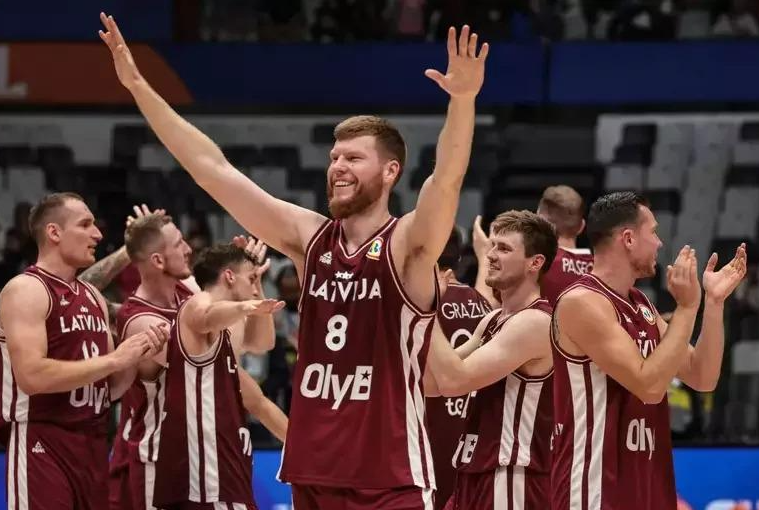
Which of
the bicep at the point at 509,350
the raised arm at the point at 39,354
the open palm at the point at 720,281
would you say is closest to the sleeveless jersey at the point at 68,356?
the raised arm at the point at 39,354

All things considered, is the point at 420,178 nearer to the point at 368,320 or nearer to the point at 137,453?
the point at 137,453

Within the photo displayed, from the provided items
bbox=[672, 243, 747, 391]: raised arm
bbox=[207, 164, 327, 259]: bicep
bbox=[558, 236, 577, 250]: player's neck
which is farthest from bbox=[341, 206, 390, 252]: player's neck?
bbox=[558, 236, 577, 250]: player's neck

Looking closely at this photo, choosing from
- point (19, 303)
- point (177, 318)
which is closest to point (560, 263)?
point (177, 318)

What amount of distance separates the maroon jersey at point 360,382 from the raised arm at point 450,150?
166 millimetres

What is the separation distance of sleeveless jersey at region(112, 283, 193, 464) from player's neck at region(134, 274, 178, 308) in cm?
5

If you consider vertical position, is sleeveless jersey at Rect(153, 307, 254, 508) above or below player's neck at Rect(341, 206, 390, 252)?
below

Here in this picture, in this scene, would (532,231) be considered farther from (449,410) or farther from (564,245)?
(564,245)

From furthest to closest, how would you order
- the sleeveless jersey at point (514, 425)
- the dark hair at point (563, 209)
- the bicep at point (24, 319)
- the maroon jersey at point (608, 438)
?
the dark hair at point (563, 209)
the bicep at point (24, 319)
the sleeveless jersey at point (514, 425)
the maroon jersey at point (608, 438)

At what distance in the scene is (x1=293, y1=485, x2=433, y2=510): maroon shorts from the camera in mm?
4863

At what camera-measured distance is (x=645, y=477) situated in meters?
5.63

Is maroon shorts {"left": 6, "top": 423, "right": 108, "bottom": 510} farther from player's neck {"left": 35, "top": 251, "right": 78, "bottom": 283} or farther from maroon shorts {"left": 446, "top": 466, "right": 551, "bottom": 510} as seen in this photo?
maroon shorts {"left": 446, "top": 466, "right": 551, "bottom": 510}

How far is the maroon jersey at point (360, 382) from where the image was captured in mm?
4867

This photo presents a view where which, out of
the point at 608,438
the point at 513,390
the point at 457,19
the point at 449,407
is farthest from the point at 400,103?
the point at 608,438

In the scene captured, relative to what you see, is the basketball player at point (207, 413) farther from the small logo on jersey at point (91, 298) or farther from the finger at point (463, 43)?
the finger at point (463, 43)
